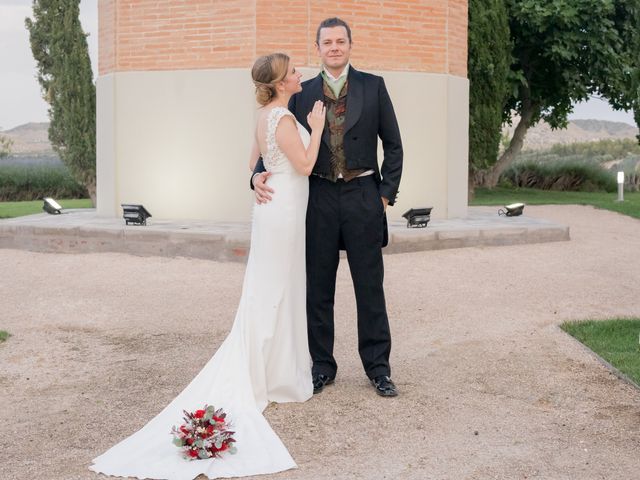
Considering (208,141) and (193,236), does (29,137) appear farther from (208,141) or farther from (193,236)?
(193,236)

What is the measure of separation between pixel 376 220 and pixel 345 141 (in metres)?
0.50

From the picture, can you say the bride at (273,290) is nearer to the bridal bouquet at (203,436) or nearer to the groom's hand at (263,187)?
the groom's hand at (263,187)

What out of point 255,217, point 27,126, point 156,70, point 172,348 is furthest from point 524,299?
point 27,126

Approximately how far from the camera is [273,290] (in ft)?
16.7

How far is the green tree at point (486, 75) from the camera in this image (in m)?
19.1

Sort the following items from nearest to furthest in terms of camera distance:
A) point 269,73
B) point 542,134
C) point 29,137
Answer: point 269,73 < point 542,134 < point 29,137

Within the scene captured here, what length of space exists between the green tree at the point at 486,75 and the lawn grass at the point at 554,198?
1334 mm

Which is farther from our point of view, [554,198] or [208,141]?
[554,198]

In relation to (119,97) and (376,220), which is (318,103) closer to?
(376,220)

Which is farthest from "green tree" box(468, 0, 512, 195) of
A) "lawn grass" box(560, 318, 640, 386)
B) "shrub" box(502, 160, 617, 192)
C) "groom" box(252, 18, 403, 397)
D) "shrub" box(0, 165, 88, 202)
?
"groom" box(252, 18, 403, 397)

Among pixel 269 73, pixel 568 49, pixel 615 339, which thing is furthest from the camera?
pixel 568 49

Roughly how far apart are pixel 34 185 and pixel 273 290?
21004 millimetres

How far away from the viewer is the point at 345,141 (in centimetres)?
511

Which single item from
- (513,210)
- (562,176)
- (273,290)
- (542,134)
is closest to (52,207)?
(513,210)
